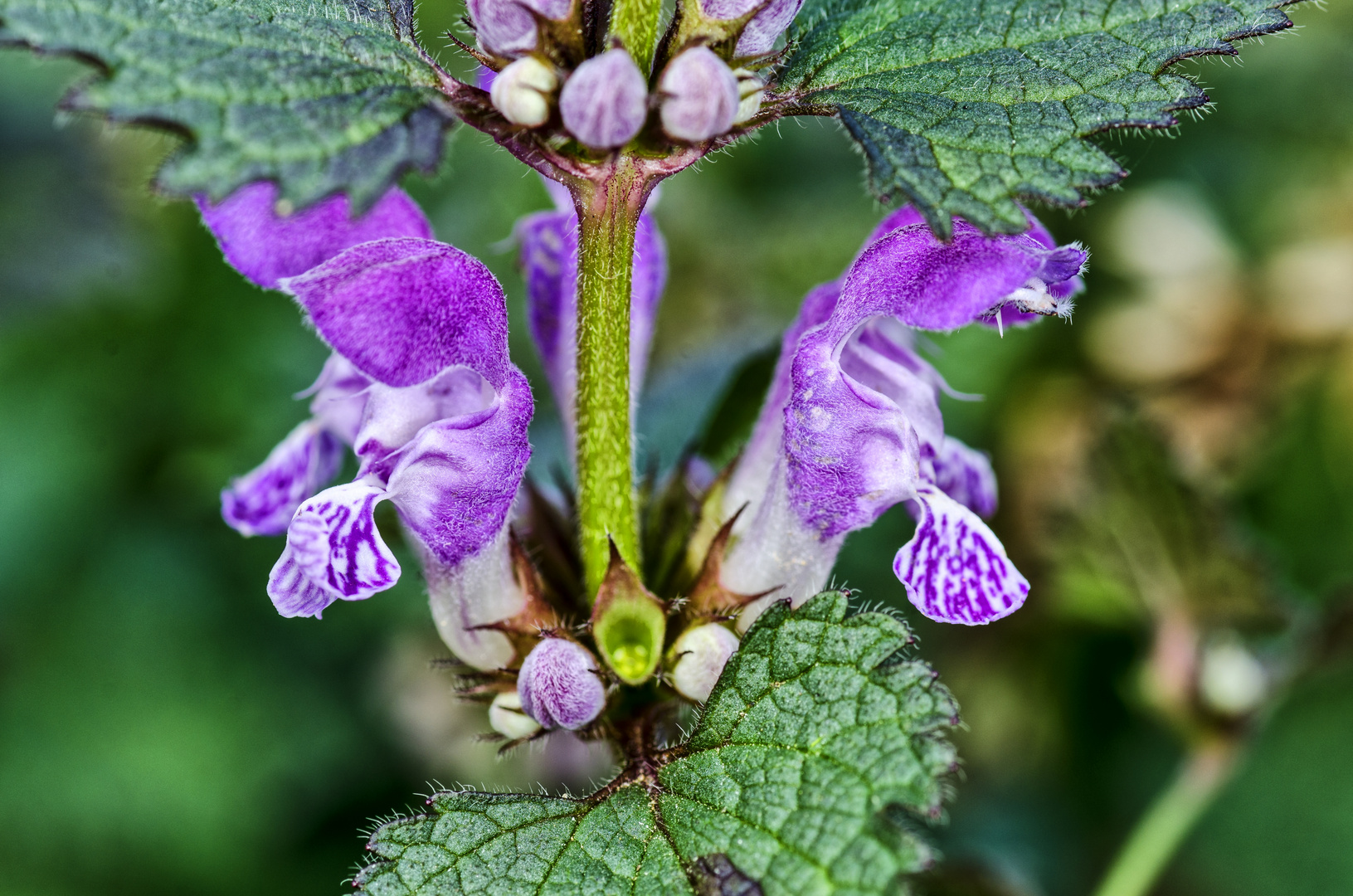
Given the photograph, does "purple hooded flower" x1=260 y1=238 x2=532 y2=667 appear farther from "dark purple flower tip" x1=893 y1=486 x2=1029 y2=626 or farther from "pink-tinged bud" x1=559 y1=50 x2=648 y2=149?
"dark purple flower tip" x1=893 y1=486 x2=1029 y2=626

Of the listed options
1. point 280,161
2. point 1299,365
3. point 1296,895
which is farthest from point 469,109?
point 1299,365

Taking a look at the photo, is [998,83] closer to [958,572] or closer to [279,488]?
[958,572]

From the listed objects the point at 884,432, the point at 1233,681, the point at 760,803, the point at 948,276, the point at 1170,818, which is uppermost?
the point at 948,276

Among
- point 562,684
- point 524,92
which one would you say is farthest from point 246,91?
point 562,684

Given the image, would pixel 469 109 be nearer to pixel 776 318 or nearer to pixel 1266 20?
pixel 1266 20

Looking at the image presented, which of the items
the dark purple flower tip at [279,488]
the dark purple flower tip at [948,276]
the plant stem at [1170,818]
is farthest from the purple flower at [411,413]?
the plant stem at [1170,818]
